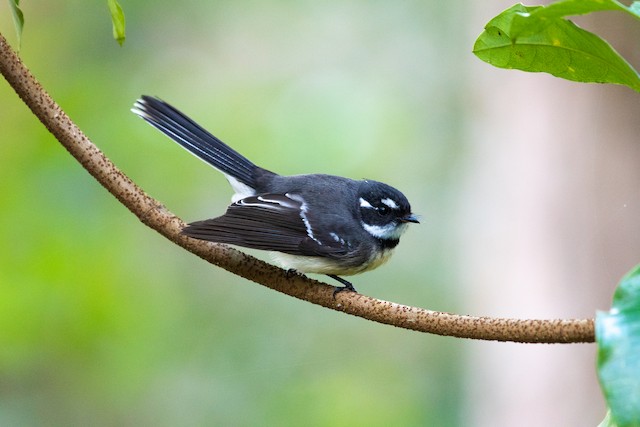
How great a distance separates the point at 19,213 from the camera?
4.53m

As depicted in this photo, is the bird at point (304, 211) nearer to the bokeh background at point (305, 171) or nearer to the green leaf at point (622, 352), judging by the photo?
the bokeh background at point (305, 171)

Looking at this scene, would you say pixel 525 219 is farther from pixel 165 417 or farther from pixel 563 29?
pixel 563 29

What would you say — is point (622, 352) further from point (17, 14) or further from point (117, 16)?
point (17, 14)

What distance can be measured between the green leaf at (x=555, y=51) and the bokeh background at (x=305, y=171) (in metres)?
3.22

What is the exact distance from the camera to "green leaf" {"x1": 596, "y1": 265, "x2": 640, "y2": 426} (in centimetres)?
114

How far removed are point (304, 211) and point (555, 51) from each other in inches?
68.7

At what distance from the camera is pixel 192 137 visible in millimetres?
3234

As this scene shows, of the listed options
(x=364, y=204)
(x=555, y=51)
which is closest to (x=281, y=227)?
(x=364, y=204)

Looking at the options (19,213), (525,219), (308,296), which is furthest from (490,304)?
(308,296)

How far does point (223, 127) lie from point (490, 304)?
2.39 m

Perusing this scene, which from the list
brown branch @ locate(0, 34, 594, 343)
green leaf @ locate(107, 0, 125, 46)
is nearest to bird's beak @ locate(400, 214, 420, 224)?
brown branch @ locate(0, 34, 594, 343)

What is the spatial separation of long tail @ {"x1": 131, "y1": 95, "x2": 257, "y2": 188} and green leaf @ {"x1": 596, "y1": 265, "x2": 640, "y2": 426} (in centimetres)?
208

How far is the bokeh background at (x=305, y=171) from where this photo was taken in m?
4.82

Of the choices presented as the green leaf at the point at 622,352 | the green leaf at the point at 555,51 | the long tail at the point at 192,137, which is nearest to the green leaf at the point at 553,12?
the green leaf at the point at 555,51
